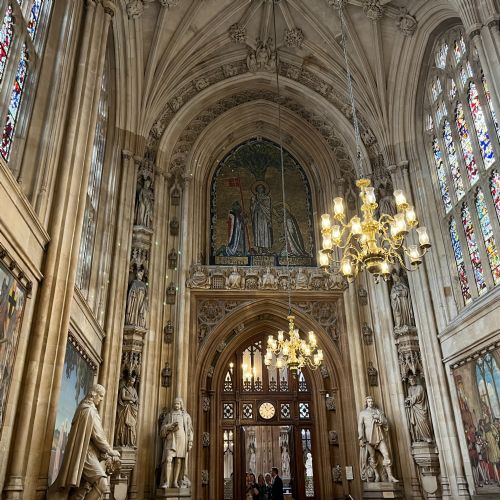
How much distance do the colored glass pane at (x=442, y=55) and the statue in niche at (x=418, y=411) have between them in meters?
8.32

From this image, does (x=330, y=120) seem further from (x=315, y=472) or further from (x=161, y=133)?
(x=315, y=472)

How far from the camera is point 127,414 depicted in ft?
40.1

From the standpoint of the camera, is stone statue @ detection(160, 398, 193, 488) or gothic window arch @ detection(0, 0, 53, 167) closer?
gothic window arch @ detection(0, 0, 53, 167)

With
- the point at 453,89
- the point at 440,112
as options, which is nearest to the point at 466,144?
the point at 453,89

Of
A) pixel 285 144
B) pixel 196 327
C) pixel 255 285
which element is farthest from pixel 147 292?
pixel 285 144

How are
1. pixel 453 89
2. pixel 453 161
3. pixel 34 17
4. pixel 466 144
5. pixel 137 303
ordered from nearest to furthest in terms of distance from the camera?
1. pixel 34 17
2. pixel 466 144
3. pixel 137 303
4. pixel 453 161
5. pixel 453 89

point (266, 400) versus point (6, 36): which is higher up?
point (6, 36)

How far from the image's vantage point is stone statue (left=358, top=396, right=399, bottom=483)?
12609 mm

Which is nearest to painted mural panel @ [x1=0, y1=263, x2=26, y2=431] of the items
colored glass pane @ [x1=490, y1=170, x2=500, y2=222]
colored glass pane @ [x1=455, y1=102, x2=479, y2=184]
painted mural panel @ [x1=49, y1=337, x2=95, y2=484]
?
painted mural panel @ [x1=49, y1=337, x2=95, y2=484]

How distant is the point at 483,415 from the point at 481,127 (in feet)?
20.7

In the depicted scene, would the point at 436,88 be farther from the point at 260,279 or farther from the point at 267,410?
the point at 267,410

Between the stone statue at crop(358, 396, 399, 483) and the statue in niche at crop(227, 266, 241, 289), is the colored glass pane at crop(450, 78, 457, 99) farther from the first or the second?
the stone statue at crop(358, 396, 399, 483)

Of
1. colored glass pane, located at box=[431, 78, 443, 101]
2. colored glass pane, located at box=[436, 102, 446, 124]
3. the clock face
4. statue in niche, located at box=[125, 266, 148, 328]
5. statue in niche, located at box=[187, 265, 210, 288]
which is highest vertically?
colored glass pane, located at box=[431, 78, 443, 101]

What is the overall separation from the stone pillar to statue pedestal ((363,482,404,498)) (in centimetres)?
825
